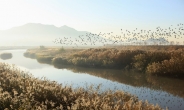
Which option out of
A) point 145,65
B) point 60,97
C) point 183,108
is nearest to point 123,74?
point 145,65

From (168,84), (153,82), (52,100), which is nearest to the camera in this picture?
(52,100)

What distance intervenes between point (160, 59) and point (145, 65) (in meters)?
2.35

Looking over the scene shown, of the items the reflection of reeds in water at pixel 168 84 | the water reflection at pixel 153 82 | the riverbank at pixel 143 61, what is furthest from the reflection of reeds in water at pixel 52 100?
the riverbank at pixel 143 61

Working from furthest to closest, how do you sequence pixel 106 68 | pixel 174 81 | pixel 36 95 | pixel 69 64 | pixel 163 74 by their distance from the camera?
pixel 69 64 < pixel 106 68 < pixel 163 74 < pixel 174 81 < pixel 36 95

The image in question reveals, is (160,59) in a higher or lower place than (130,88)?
higher

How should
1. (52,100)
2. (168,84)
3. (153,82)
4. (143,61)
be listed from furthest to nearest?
(143,61) < (153,82) < (168,84) < (52,100)

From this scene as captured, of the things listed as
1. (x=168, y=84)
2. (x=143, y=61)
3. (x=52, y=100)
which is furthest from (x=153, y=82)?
(x=52, y=100)

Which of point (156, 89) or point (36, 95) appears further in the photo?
point (156, 89)

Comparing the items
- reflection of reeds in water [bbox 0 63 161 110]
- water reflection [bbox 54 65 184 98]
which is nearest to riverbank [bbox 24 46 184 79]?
water reflection [bbox 54 65 184 98]

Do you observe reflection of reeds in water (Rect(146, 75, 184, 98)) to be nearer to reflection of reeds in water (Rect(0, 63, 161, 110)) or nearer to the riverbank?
the riverbank

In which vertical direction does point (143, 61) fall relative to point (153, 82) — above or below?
above

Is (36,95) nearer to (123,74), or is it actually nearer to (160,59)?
(123,74)

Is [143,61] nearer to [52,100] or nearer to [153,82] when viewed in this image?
[153,82]

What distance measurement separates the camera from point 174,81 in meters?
24.4
